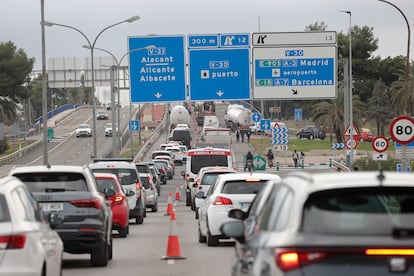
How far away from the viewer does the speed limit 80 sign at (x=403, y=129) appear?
27.2 meters

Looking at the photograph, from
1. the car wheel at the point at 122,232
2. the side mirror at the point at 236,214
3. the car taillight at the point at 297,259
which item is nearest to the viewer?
the car taillight at the point at 297,259

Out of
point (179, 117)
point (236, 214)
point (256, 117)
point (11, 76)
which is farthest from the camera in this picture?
point (179, 117)

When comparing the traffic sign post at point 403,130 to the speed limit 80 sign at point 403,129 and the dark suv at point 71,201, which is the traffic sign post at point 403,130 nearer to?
the speed limit 80 sign at point 403,129

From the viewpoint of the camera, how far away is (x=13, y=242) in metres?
10.5

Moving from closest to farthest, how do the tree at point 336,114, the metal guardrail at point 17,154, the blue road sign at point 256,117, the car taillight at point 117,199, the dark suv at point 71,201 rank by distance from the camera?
the dark suv at point 71,201 → the car taillight at point 117,199 → the blue road sign at point 256,117 → the metal guardrail at point 17,154 → the tree at point 336,114

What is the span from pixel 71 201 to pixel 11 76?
306ft

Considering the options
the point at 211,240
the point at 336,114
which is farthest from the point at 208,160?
the point at 336,114

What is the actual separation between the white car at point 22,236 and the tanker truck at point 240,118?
100547 mm

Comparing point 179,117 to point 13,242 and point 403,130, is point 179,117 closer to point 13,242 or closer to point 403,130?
point 403,130

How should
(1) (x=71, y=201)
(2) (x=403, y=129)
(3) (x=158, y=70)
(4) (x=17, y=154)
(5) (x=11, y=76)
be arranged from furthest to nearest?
(5) (x=11, y=76) < (4) (x=17, y=154) < (3) (x=158, y=70) < (2) (x=403, y=129) < (1) (x=71, y=201)

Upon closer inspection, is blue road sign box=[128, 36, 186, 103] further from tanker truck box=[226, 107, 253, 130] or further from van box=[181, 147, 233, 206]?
tanker truck box=[226, 107, 253, 130]

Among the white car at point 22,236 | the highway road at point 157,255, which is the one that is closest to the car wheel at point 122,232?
the highway road at point 157,255

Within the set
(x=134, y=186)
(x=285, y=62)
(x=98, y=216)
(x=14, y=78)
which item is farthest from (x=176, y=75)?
(x=14, y=78)

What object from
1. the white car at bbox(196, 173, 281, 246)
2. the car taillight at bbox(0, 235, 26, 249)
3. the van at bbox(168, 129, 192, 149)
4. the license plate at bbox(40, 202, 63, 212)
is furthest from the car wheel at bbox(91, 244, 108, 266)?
the van at bbox(168, 129, 192, 149)
